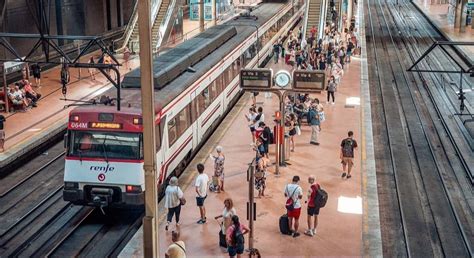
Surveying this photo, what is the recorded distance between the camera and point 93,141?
52.4ft

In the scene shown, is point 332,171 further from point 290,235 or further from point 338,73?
point 338,73

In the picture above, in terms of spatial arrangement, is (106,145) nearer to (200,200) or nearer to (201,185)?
(201,185)

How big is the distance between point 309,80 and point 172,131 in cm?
417

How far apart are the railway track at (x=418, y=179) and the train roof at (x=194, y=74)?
20.9ft

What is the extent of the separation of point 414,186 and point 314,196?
19.8 ft

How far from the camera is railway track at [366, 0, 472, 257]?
16500mm

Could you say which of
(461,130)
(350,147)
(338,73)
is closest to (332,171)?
(350,147)

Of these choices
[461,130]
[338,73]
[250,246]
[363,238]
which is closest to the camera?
[250,246]

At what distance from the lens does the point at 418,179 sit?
2131 cm

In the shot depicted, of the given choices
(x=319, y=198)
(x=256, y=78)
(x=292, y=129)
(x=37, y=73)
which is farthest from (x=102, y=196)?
(x=37, y=73)

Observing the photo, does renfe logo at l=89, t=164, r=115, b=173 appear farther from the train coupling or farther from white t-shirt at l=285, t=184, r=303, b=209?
white t-shirt at l=285, t=184, r=303, b=209

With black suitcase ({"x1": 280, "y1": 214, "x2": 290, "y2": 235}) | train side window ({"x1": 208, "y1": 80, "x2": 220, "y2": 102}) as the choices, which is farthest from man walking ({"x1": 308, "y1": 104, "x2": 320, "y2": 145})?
black suitcase ({"x1": 280, "y1": 214, "x2": 290, "y2": 235})

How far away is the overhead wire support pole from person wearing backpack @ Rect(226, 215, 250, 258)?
Result: 3282 millimetres

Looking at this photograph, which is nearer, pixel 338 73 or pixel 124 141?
pixel 124 141
